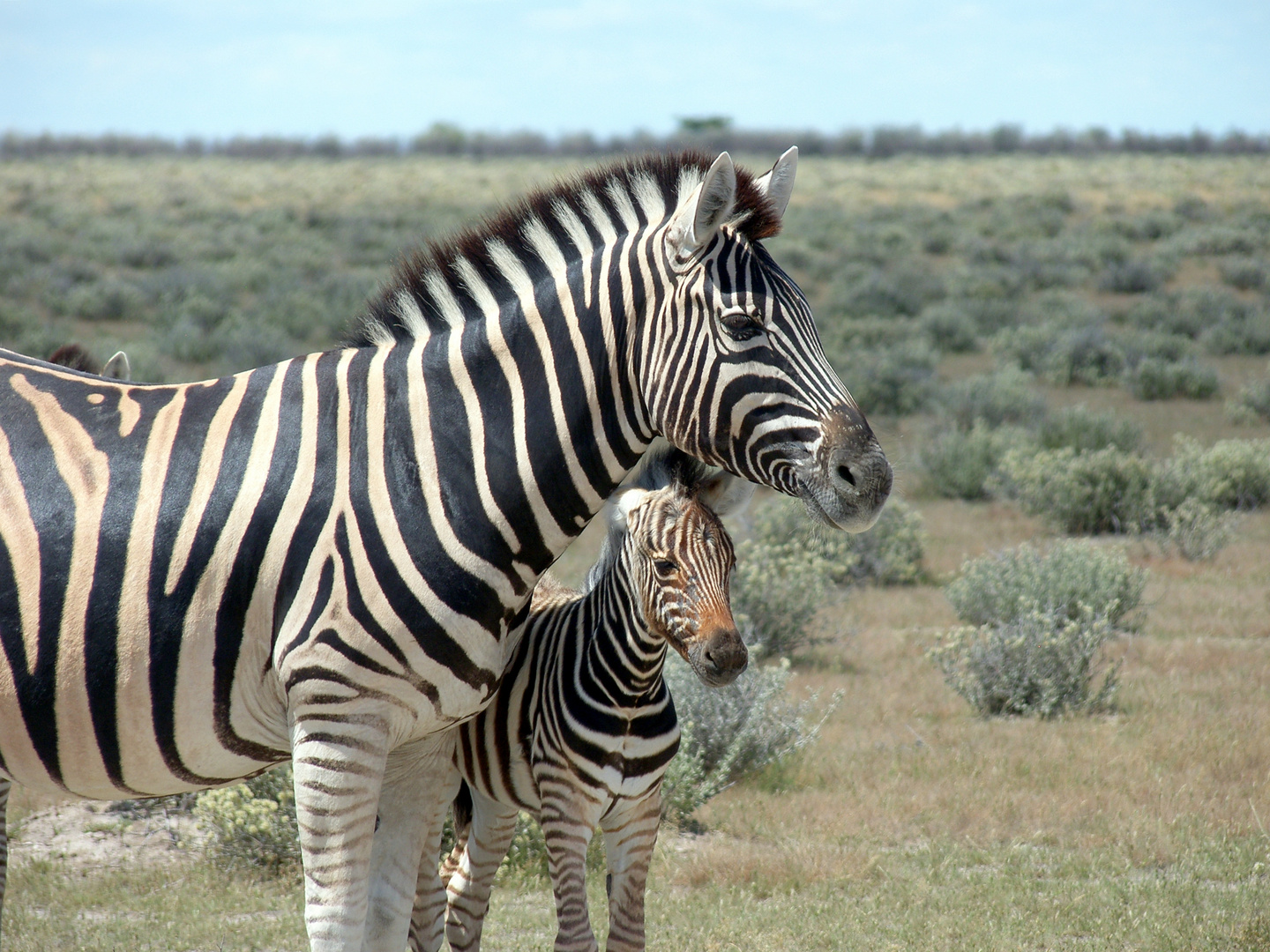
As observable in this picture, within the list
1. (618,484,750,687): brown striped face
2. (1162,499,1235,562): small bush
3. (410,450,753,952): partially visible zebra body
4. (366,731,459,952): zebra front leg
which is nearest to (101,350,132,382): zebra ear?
(410,450,753,952): partially visible zebra body

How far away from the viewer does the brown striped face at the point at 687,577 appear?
3590 mm

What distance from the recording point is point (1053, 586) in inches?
344

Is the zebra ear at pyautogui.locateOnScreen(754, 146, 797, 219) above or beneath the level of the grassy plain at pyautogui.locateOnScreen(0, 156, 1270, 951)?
above

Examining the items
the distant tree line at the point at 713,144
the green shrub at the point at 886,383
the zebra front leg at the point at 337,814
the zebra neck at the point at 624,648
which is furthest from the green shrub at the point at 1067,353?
the distant tree line at the point at 713,144

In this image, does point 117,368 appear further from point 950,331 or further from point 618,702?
point 950,331

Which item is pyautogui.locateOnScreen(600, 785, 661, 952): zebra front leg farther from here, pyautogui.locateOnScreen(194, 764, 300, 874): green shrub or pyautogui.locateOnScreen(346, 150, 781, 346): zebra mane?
pyautogui.locateOnScreen(194, 764, 300, 874): green shrub

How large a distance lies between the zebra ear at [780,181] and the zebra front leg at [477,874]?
2443 millimetres

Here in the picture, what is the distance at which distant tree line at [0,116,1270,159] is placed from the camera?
74875mm

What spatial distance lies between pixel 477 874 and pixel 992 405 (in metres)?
13.8

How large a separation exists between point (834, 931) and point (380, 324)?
334 centimetres

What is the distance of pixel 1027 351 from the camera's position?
19875 mm

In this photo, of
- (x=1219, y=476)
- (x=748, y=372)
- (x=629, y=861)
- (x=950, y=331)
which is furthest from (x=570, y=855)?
(x=950, y=331)

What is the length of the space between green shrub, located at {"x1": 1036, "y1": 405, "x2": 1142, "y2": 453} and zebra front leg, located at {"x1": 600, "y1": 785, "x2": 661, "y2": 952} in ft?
37.2

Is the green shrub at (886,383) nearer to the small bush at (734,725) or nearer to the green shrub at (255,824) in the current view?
the small bush at (734,725)
